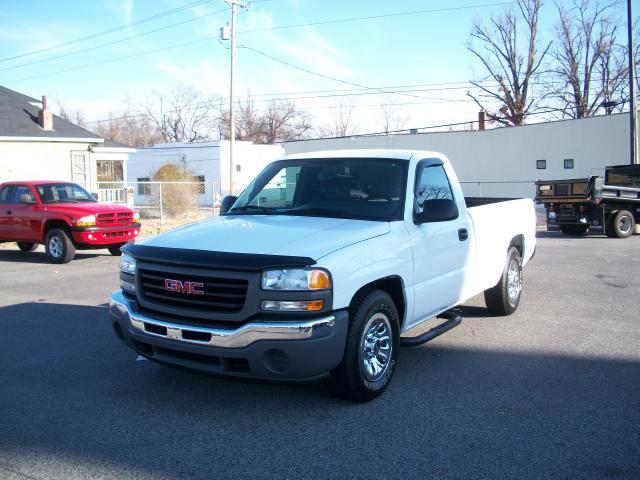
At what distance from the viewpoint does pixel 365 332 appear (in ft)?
14.7

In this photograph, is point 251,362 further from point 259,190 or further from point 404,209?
point 259,190

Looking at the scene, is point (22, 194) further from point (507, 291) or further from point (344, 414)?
point (344, 414)

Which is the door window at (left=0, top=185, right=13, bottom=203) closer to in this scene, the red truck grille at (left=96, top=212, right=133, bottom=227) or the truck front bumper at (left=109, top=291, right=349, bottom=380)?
the red truck grille at (left=96, top=212, right=133, bottom=227)

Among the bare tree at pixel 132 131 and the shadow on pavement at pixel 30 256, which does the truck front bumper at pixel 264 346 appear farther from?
the bare tree at pixel 132 131

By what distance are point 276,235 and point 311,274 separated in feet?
1.99

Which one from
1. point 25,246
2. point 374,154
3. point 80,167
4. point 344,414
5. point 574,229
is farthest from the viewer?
point 80,167

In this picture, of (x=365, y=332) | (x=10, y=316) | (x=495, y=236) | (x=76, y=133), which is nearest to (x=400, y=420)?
(x=365, y=332)

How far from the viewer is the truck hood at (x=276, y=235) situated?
422 cm

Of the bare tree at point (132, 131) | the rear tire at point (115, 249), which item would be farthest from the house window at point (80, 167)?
the bare tree at point (132, 131)

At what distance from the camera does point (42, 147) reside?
23.9 metres

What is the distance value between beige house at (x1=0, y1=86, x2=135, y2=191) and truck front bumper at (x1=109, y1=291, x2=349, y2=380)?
18988 millimetres

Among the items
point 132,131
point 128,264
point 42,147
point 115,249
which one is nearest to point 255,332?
point 128,264

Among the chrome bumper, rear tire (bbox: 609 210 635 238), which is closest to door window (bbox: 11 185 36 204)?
the chrome bumper

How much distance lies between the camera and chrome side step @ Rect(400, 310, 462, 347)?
5.07 metres
